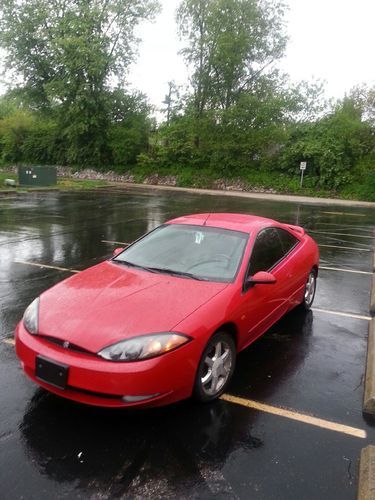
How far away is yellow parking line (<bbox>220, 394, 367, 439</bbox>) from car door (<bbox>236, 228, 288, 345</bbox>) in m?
0.57

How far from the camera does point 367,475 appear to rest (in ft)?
8.51

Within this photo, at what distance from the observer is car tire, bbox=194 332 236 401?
3295mm

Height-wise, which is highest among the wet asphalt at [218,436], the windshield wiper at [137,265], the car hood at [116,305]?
the windshield wiper at [137,265]

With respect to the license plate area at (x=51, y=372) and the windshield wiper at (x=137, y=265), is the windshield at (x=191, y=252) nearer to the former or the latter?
the windshield wiper at (x=137, y=265)

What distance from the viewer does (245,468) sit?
2758mm

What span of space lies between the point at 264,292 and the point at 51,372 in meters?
2.13

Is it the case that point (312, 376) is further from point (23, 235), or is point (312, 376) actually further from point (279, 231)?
point (23, 235)

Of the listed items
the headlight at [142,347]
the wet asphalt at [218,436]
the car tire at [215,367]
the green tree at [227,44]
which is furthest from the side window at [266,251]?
the green tree at [227,44]

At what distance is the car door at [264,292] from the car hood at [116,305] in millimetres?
389

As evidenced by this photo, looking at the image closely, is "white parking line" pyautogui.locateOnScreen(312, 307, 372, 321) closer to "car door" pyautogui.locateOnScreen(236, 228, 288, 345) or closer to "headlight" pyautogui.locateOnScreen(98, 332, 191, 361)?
"car door" pyautogui.locateOnScreen(236, 228, 288, 345)

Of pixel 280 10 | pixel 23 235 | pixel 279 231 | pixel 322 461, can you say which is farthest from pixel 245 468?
pixel 280 10

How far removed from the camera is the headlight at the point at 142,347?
2.94m

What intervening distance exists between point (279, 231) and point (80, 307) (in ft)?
8.90

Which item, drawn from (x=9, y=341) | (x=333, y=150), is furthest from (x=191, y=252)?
(x=333, y=150)
